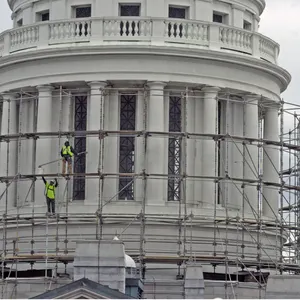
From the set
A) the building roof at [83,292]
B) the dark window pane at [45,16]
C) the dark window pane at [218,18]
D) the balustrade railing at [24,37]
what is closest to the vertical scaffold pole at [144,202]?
the dark window pane at [218,18]

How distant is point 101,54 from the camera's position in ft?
245

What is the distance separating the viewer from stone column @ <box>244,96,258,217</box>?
→ 76188 mm

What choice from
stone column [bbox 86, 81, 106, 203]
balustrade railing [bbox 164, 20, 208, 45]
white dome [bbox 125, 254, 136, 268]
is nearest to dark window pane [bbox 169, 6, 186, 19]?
balustrade railing [bbox 164, 20, 208, 45]

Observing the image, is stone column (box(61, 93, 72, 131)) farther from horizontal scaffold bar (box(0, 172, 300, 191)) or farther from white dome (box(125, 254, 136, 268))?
white dome (box(125, 254, 136, 268))

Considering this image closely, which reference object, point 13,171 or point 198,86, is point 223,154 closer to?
point 198,86

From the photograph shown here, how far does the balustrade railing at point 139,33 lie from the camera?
75.3m

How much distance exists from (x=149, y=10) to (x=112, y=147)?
573 centimetres

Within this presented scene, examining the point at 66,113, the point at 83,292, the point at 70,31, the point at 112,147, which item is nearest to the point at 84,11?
the point at 70,31

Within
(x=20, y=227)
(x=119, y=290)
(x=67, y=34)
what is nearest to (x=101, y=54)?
(x=67, y=34)

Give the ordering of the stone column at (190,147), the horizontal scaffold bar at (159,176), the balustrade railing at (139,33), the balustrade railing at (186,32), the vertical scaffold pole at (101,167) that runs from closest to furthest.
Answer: the horizontal scaffold bar at (159,176), the vertical scaffold pole at (101,167), the stone column at (190,147), the balustrade railing at (139,33), the balustrade railing at (186,32)

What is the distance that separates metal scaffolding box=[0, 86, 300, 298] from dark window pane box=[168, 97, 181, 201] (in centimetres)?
4

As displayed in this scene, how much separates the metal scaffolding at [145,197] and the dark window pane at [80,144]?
40 mm

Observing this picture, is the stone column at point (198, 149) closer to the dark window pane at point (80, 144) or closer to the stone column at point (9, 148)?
the dark window pane at point (80, 144)

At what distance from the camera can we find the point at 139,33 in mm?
75500
